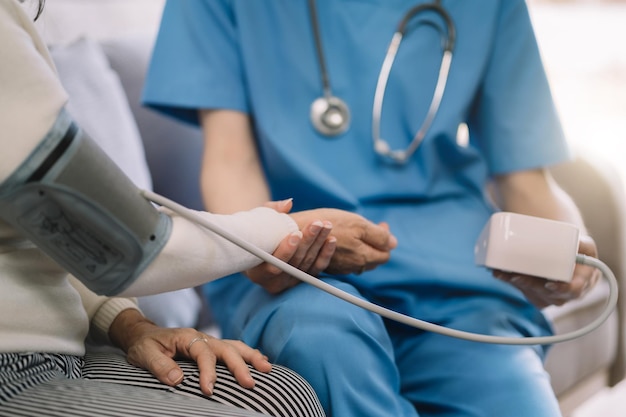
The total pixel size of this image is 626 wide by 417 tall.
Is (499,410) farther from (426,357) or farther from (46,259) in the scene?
(46,259)

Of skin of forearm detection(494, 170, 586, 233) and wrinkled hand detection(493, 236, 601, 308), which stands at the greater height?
skin of forearm detection(494, 170, 586, 233)

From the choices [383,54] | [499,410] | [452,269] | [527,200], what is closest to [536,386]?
[499,410]

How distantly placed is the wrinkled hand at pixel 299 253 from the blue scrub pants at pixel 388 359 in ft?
0.06

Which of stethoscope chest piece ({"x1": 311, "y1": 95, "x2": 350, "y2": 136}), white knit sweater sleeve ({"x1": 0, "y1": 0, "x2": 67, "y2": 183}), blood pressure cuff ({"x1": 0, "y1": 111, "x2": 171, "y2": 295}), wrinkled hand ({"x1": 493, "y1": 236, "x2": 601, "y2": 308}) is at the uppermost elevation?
white knit sweater sleeve ({"x1": 0, "y1": 0, "x2": 67, "y2": 183})

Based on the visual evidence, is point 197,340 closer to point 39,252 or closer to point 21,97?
point 39,252

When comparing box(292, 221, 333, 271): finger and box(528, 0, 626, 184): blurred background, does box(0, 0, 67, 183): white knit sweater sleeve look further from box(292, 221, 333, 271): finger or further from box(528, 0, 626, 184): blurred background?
box(528, 0, 626, 184): blurred background

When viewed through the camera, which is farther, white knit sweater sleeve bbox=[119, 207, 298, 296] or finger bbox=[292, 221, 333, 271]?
finger bbox=[292, 221, 333, 271]

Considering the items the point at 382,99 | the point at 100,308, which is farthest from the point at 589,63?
the point at 100,308

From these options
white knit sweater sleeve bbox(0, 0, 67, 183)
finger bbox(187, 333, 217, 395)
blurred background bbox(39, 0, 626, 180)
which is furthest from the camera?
blurred background bbox(39, 0, 626, 180)

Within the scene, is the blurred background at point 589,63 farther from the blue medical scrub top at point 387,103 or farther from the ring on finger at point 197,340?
the ring on finger at point 197,340

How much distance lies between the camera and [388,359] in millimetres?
728

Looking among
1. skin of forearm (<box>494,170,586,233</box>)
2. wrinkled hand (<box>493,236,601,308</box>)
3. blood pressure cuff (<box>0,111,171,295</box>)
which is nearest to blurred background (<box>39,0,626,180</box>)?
skin of forearm (<box>494,170,586,233</box>)

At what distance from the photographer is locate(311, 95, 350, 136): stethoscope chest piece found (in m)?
0.89

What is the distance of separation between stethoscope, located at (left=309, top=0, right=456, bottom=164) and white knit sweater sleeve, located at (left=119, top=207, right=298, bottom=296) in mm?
257
